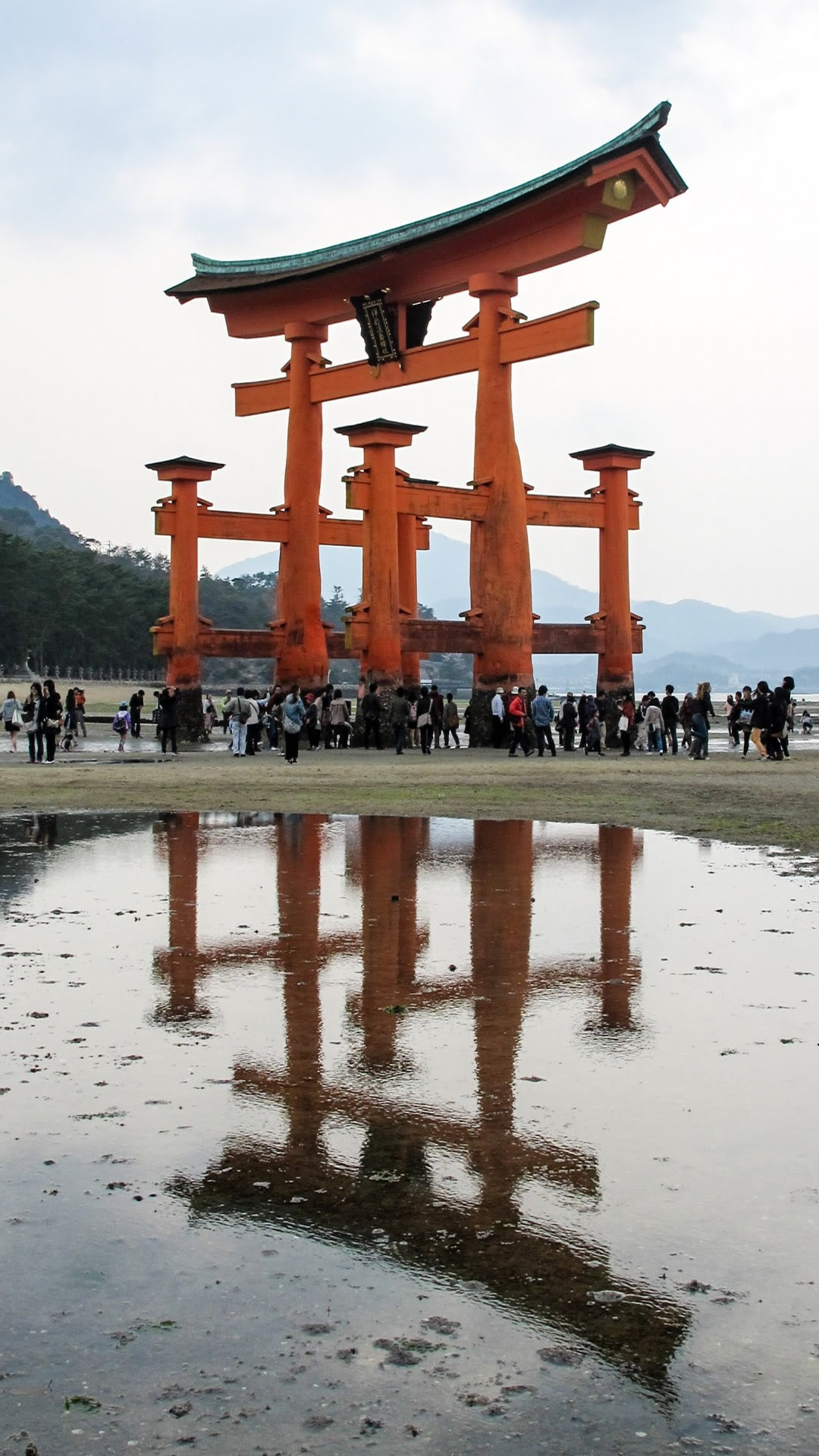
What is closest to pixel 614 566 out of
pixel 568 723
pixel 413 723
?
pixel 568 723

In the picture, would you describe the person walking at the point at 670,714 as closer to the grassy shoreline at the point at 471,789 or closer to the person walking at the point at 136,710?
A: the grassy shoreline at the point at 471,789

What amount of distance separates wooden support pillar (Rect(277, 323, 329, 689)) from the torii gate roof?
1200mm

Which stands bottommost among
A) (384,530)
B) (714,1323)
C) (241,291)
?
(714,1323)

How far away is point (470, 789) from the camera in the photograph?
20328 mm

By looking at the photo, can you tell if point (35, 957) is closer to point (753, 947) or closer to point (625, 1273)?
point (753, 947)

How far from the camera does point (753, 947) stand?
27.1ft

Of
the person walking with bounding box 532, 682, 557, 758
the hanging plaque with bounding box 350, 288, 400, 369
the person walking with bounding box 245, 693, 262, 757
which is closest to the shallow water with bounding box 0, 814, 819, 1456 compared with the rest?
the person walking with bounding box 245, 693, 262, 757

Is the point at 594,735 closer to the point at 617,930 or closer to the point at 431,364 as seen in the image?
the point at 431,364

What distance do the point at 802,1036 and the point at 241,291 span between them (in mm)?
34457

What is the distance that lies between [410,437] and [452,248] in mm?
4402

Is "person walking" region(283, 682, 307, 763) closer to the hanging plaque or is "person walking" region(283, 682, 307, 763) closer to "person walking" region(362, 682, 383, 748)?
"person walking" region(362, 682, 383, 748)

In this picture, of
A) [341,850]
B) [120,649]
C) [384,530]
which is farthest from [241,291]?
[120,649]

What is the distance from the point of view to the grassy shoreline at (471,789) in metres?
16.3

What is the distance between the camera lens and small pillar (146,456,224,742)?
36.7 m
